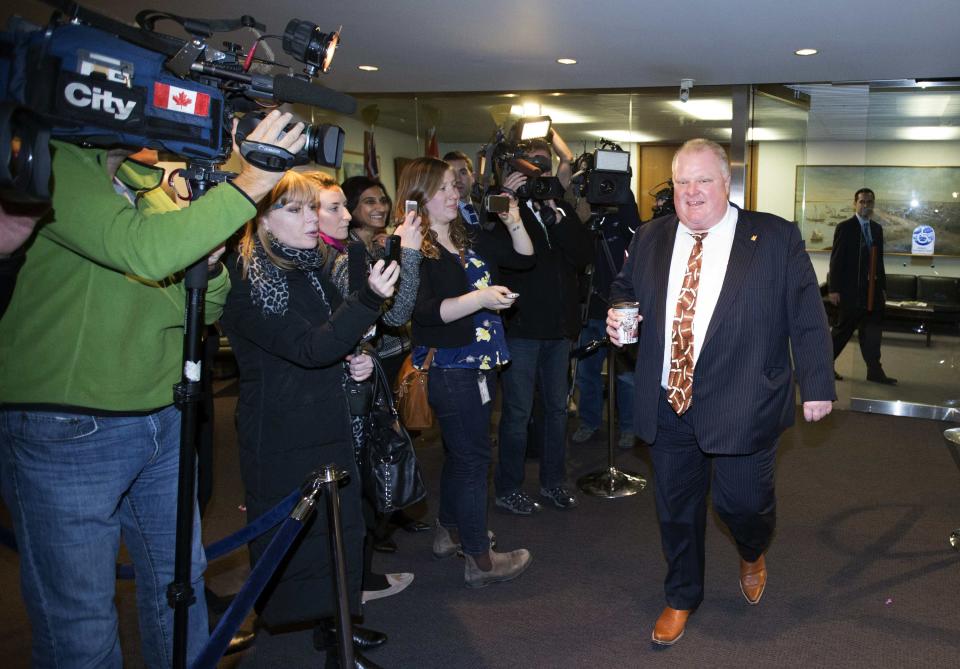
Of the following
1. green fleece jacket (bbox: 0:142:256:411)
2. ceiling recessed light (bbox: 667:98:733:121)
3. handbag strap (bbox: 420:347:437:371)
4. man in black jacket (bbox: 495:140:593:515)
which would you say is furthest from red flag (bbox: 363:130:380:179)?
green fleece jacket (bbox: 0:142:256:411)

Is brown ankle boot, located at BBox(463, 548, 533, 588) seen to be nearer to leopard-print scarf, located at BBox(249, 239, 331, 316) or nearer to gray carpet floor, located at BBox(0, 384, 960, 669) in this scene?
gray carpet floor, located at BBox(0, 384, 960, 669)

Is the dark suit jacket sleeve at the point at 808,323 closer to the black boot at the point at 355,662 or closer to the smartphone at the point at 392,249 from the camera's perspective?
the smartphone at the point at 392,249

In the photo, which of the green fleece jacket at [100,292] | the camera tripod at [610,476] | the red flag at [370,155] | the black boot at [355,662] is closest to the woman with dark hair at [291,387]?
the black boot at [355,662]

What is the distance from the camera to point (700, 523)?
2693mm

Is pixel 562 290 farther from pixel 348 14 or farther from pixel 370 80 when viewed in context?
pixel 370 80

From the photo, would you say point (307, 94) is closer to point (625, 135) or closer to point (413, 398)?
point (413, 398)

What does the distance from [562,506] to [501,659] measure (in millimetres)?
1407

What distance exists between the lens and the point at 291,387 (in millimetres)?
2141

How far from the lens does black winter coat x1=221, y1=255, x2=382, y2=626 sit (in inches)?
82.4

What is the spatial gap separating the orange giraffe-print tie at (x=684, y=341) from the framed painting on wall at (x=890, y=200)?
4.02 meters

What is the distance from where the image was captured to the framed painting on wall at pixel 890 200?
591 centimetres

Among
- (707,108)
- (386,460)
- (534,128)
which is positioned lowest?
(386,460)

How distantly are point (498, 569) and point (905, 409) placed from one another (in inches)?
166

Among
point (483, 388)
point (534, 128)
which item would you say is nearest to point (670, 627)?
point (483, 388)
